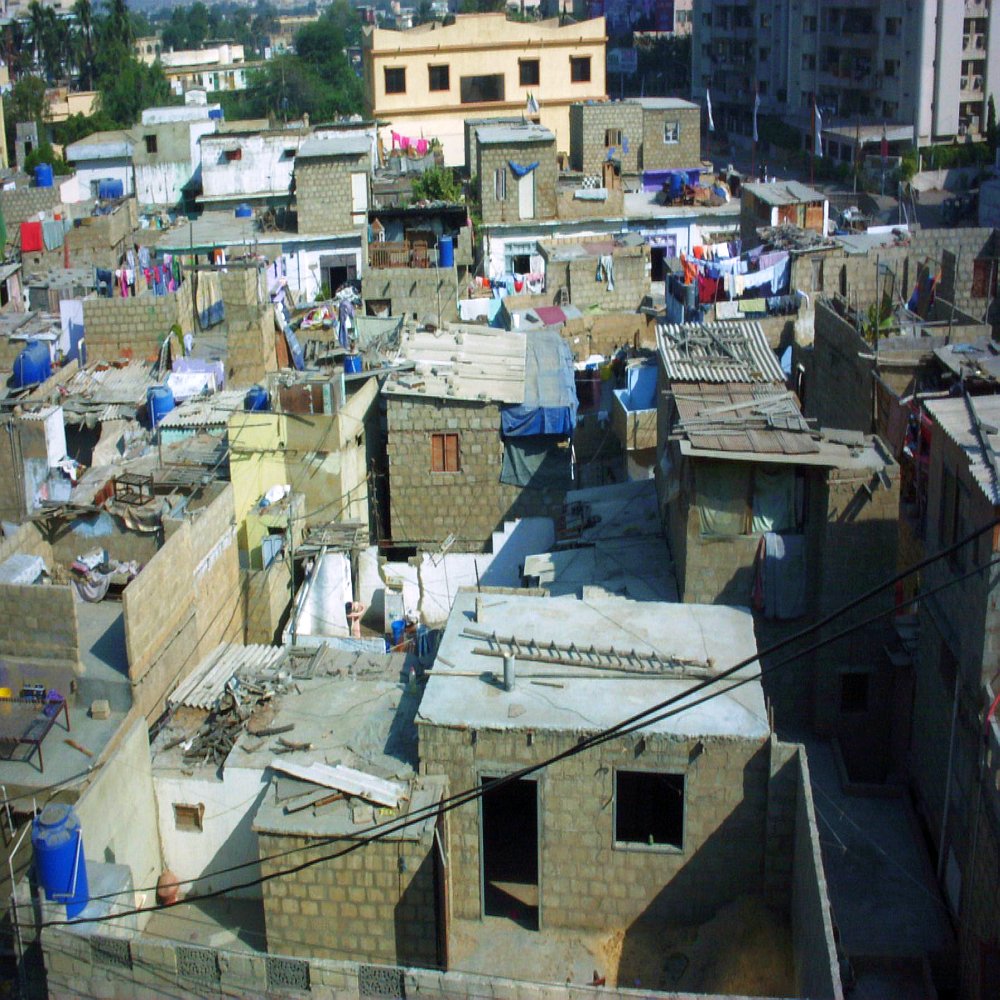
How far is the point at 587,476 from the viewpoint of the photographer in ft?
89.3

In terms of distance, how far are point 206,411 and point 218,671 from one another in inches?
356

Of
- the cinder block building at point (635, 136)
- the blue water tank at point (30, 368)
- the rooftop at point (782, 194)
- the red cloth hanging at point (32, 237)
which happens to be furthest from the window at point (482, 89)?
the blue water tank at point (30, 368)

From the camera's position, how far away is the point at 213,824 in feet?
50.5

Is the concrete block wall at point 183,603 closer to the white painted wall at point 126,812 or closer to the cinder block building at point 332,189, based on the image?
the white painted wall at point 126,812

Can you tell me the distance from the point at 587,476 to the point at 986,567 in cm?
1464

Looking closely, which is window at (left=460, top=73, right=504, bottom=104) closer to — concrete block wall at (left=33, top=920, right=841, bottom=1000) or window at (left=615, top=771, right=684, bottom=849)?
window at (left=615, top=771, right=684, bottom=849)

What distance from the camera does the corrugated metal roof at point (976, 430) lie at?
44.1 feet

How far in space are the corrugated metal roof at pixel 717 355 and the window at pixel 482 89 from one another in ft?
154

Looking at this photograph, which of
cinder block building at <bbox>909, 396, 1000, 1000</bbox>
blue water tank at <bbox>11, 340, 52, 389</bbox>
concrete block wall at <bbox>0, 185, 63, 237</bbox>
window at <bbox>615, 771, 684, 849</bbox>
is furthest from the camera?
concrete block wall at <bbox>0, 185, 63, 237</bbox>

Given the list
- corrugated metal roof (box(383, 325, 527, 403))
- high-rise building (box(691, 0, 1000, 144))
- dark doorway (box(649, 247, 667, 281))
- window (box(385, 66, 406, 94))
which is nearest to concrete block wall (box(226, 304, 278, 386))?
corrugated metal roof (box(383, 325, 527, 403))

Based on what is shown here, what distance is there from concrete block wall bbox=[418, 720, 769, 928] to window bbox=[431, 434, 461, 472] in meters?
11.9

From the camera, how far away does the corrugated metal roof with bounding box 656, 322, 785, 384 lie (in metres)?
20.2

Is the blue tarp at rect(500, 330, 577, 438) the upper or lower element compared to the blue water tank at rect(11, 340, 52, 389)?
lower

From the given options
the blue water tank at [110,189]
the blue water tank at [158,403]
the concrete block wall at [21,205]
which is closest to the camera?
the blue water tank at [158,403]
